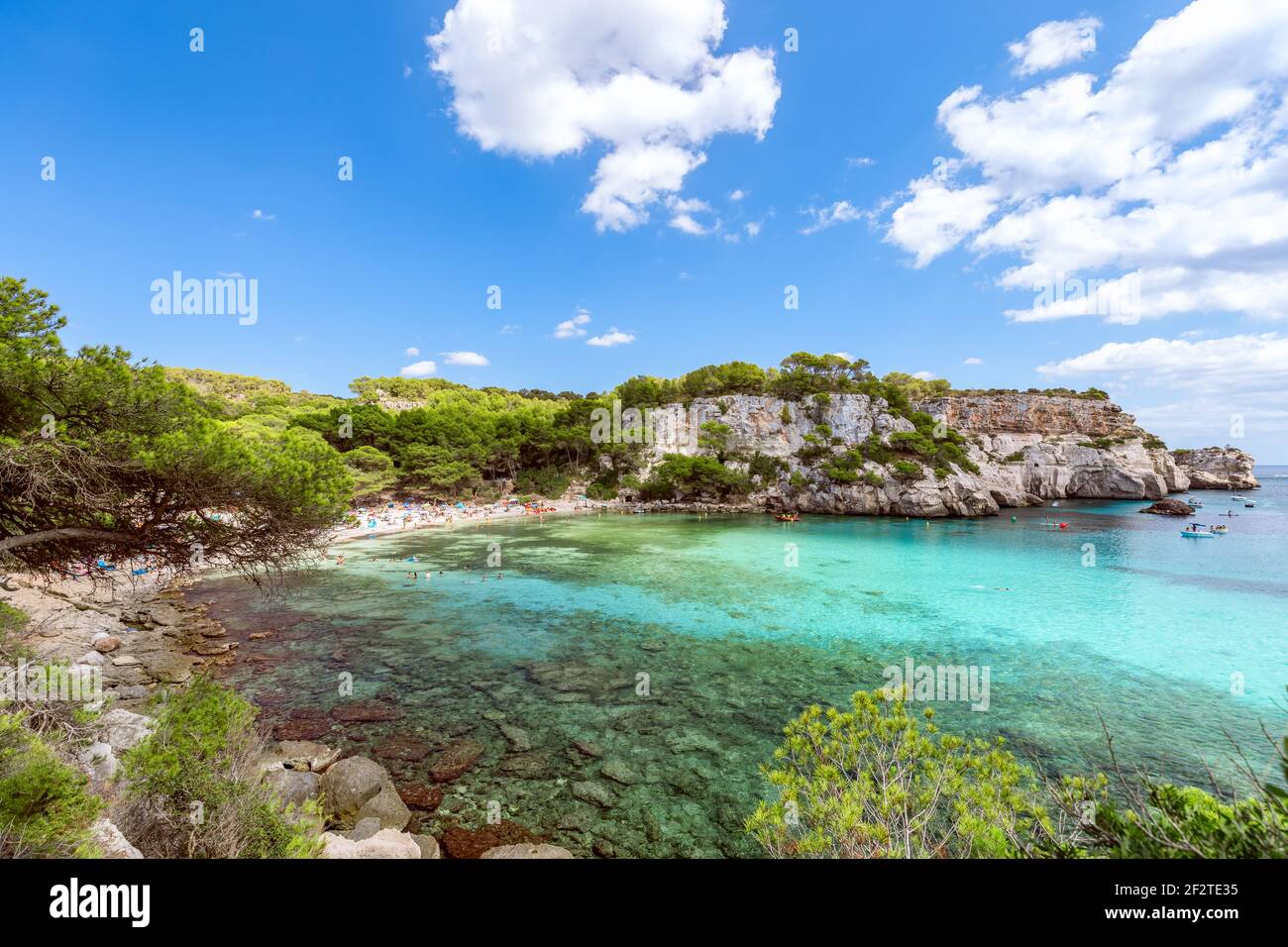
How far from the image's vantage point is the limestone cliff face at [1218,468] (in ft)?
252

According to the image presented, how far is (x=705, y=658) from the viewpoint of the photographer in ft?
40.1

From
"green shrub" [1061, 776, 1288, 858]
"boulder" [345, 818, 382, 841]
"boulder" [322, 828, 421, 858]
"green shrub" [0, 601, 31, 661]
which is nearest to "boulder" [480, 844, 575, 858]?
"boulder" [322, 828, 421, 858]

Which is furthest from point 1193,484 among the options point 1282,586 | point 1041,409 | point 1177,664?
point 1177,664

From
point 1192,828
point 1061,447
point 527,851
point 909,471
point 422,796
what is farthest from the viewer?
point 1061,447

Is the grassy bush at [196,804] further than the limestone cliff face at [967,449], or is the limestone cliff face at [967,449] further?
the limestone cliff face at [967,449]

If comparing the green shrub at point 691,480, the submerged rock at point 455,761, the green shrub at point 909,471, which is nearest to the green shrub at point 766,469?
the green shrub at point 691,480

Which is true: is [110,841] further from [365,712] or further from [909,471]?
[909,471]

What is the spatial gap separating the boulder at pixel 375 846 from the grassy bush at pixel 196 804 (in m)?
0.39

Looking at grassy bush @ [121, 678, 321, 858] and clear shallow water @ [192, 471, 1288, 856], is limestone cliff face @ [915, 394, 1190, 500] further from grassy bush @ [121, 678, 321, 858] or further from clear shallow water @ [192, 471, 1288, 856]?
grassy bush @ [121, 678, 321, 858]

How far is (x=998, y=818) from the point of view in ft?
11.9

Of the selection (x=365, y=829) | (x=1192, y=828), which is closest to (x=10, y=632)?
(x=365, y=829)

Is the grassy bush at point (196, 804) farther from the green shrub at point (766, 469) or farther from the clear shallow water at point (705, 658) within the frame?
the green shrub at point (766, 469)

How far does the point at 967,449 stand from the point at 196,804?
194 ft

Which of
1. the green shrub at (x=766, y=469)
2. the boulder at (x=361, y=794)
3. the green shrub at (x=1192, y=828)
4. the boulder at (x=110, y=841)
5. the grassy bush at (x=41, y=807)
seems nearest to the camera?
the green shrub at (x=1192, y=828)
